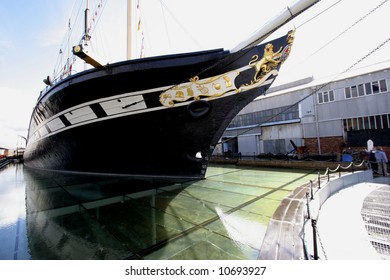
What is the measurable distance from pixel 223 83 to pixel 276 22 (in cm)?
168

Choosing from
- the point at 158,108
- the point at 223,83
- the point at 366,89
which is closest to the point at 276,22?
the point at 223,83

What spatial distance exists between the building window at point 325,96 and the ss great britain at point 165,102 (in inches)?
520

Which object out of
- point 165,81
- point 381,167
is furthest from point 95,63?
point 381,167

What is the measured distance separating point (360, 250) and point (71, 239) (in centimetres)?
363

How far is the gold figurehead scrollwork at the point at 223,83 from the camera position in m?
4.39

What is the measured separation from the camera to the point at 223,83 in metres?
4.80

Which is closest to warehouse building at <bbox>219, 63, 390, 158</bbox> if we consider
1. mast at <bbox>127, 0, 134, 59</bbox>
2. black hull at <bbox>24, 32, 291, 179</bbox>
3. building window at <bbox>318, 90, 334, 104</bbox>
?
building window at <bbox>318, 90, 334, 104</bbox>

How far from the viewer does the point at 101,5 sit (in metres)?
7.11

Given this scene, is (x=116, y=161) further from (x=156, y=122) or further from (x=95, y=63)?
(x=95, y=63)

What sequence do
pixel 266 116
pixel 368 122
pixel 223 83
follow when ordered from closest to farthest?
1. pixel 223 83
2. pixel 368 122
3. pixel 266 116

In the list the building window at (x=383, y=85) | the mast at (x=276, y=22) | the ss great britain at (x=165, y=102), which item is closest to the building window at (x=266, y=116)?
the building window at (x=383, y=85)

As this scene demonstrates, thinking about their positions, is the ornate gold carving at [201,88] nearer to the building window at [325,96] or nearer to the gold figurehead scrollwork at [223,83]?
the gold figurehead scrollwork at [223,83]

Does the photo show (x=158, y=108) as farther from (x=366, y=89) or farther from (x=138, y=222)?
(x=366, y=89)

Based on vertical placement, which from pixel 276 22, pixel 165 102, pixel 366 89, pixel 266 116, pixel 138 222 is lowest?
pixel 138 222
